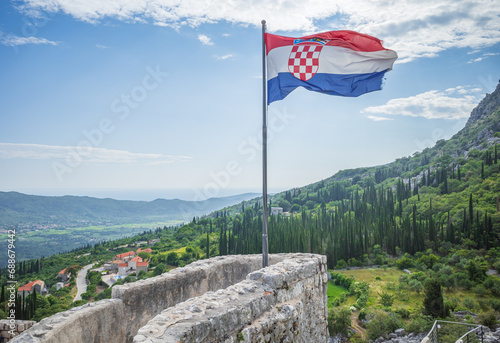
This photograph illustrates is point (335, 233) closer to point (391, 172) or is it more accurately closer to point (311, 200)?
point (311, 200)

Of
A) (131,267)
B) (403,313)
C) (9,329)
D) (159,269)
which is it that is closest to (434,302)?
(403,313)

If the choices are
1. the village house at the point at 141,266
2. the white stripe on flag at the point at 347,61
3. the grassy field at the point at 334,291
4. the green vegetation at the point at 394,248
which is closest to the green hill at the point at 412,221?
the green vegetation at the point at 394,248

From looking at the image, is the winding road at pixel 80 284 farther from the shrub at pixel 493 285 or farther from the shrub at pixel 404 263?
the shrub at pixel 493 285

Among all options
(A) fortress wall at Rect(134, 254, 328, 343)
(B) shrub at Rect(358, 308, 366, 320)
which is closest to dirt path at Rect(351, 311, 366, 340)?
(B) shrub at Rect(358, 308, 366, 320)

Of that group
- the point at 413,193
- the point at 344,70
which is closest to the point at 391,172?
the point at 413,193

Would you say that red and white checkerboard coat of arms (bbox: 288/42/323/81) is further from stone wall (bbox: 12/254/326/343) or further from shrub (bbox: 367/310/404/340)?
shrub (bbox: 367/310/404/340)
